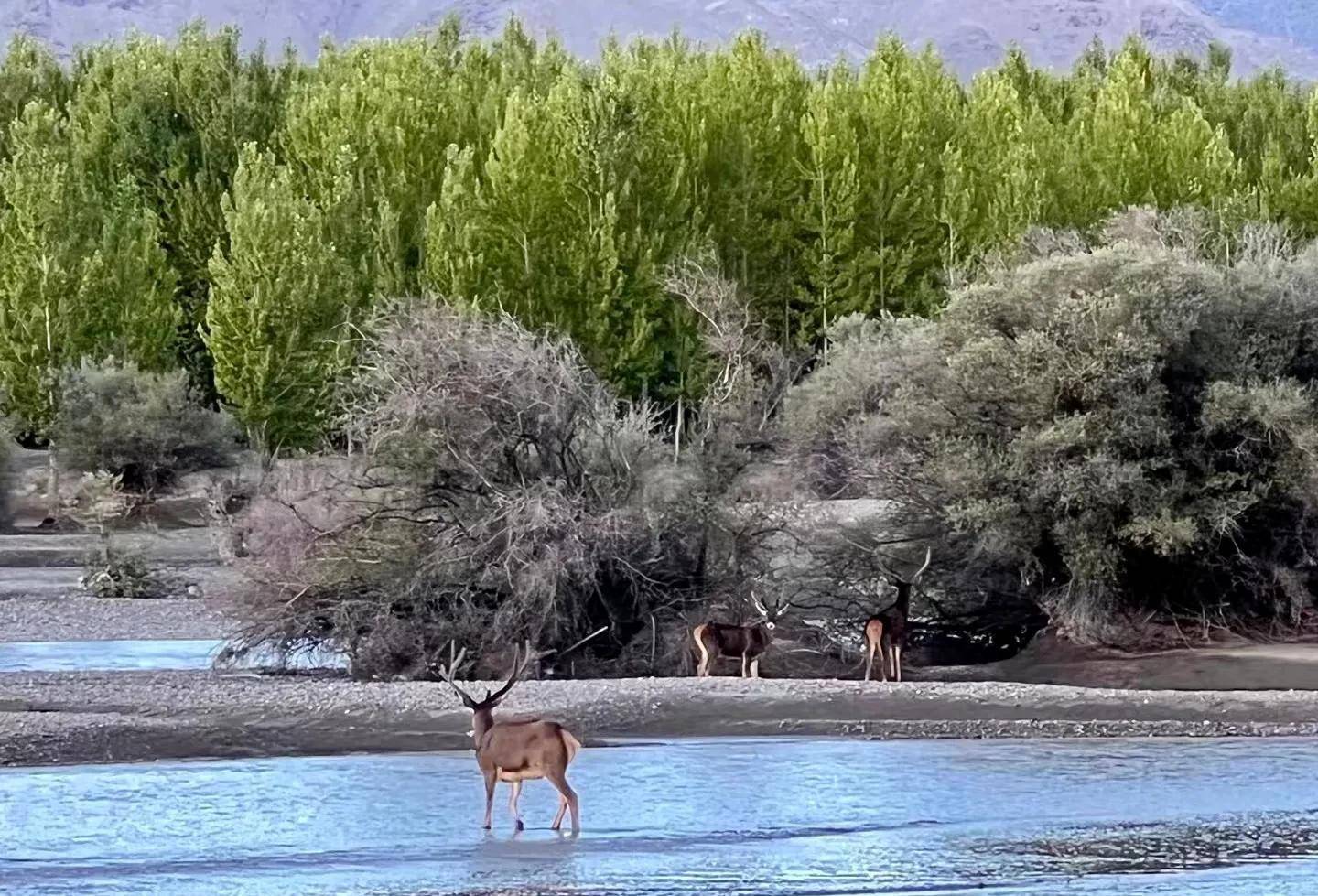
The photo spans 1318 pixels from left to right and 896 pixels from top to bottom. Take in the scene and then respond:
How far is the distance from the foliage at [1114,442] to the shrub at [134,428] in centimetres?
2492

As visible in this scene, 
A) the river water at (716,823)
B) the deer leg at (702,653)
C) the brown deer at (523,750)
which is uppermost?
the deer leg at (702,653)

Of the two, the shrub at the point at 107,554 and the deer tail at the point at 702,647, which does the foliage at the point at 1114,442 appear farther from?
the shrub at the point at 107,554

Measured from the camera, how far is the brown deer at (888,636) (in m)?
24.0

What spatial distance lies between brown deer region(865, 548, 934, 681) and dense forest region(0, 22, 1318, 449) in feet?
66.8

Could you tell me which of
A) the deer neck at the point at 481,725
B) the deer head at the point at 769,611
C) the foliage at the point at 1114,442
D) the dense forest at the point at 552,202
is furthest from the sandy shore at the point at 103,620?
the deer neck at the point at 481,725

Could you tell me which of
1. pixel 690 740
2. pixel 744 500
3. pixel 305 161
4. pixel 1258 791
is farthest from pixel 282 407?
pixel 1258 791

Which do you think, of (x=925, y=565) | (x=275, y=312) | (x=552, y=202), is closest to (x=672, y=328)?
(x=552, y=202)

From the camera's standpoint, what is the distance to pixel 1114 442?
25.4 m

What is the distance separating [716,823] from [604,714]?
5.26 meters

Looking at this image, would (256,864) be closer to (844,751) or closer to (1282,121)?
(844,751)

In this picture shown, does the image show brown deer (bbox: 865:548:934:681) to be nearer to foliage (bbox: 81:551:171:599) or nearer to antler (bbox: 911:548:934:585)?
antler (bbox: 911:548:934:585)

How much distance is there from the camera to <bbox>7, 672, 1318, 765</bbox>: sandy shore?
2058cm

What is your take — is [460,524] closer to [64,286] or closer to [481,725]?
[481,725]

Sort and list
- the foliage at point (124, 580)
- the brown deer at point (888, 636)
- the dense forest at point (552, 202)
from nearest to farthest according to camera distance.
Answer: the brown deer at point (888, 636), the foliage at point (124, 580), the dense forest at point (552, 202)
